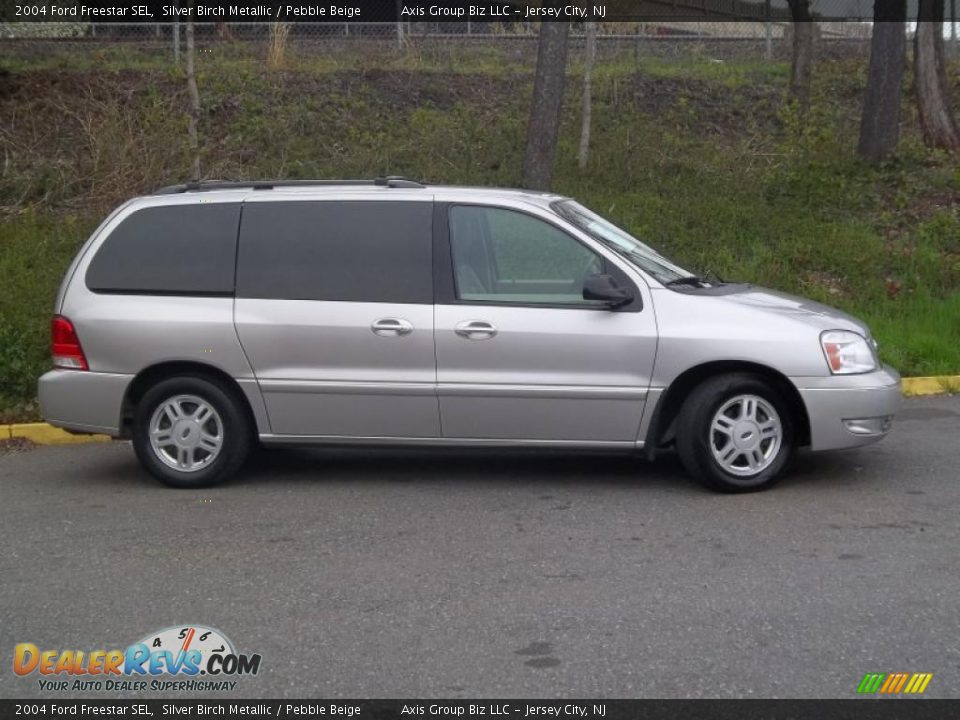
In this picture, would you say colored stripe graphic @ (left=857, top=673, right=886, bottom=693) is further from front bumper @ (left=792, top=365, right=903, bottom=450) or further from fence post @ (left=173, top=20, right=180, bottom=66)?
fence post @ (left=173, top=20, right=180, bottom=66)

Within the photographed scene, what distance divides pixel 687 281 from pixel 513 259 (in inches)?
43.2

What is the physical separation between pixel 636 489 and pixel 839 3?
55.4ft

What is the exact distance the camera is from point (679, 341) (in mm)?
7082

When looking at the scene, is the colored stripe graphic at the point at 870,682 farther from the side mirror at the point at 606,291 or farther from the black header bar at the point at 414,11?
the black header bar at the point at 414,11

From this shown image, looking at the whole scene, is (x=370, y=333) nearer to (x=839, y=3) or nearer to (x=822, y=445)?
(x=822, y=445)

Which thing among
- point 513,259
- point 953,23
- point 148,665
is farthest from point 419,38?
point 148,665

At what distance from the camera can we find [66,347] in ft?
25.0

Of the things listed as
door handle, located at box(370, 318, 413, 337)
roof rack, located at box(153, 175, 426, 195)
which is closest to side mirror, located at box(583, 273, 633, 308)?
door handle, located at box(370, 318, 413, 337)

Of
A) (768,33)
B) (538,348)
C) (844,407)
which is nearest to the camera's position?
(844,407)

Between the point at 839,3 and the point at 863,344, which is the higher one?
the point at 839,3

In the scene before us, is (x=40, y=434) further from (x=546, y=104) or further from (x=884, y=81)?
(x=884, y=81)

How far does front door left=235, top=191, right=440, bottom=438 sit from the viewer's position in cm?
731

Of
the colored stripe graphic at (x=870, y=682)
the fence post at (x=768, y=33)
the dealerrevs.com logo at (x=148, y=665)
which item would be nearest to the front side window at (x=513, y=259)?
the dealerrevs.com logo at (x=148, y=665)
